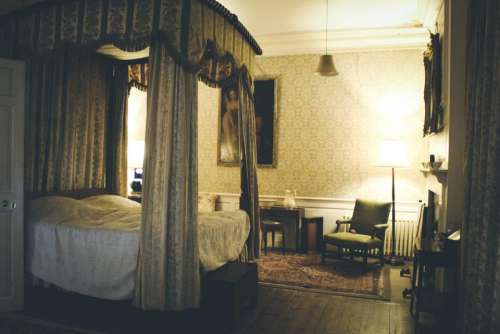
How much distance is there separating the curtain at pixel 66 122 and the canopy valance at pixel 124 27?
0.49 meters

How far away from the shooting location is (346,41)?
6.38 metres

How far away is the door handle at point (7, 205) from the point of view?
3.60m

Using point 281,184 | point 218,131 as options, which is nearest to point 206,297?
point 281,184

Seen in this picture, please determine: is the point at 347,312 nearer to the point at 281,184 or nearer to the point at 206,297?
the point at 206,297

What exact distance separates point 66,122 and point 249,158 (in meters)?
2.15

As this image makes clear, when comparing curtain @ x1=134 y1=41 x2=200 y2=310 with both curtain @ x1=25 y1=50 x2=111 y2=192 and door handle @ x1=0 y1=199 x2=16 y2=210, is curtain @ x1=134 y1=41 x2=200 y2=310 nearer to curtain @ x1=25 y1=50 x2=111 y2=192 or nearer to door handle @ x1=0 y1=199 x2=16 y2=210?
door handle @ x1=0 y1=199 x2=16 y2=210

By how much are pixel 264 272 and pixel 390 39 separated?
3.88 metres

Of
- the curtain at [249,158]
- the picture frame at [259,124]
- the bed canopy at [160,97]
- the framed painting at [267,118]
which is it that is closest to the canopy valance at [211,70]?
the bed canopy at [160,97]

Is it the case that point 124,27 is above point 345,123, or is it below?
above

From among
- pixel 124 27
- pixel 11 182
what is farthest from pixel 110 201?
pixel 124 27

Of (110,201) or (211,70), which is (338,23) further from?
(110,201)

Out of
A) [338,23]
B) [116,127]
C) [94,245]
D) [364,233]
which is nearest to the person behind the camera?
[94,245]

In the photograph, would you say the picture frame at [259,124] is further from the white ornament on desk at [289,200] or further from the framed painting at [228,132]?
the white ornament on desk at [289,200]

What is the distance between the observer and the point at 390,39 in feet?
20.2
